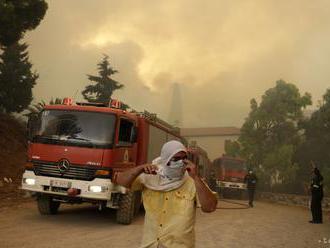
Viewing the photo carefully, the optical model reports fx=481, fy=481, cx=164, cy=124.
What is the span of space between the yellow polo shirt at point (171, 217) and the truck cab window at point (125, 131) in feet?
26.9

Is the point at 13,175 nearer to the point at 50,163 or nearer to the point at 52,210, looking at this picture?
the point at 52,210

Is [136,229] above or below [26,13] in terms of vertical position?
below

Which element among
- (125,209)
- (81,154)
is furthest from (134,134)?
(125,209)

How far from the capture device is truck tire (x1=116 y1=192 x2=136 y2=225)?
12.2 m

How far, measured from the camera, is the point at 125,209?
12234 mm

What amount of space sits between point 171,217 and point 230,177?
2900 centimetres

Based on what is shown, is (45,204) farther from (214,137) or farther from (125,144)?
(214,137)

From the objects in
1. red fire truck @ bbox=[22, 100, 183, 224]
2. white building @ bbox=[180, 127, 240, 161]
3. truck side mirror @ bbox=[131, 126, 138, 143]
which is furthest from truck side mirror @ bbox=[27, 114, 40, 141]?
white building @ bbox=[180, 127, 240, 161]

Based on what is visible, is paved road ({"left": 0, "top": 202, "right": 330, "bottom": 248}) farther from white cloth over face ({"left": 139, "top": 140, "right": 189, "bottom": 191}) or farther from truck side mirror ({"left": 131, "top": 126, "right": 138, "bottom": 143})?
white cloth over face ({"left": 139, "top": 140, "right": 189, "bottom": 191})

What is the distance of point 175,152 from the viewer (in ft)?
11.6

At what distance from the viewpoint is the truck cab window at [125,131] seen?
39.2 feet

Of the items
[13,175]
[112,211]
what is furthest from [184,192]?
[13,175]

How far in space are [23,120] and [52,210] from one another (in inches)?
750

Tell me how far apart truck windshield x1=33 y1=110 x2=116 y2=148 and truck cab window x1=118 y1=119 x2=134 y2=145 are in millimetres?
293
